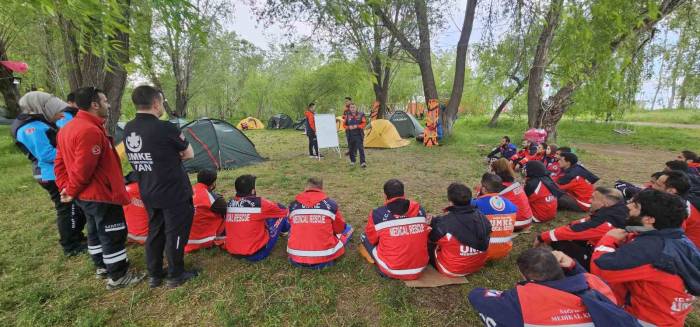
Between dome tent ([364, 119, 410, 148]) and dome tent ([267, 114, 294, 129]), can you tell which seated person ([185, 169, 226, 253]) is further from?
dome tent ([267, 114, 294, 129])

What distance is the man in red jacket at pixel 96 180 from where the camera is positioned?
2395 millimetres

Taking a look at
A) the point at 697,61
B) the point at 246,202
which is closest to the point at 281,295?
the point at 246,202

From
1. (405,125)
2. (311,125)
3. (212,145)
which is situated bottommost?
(212,145)

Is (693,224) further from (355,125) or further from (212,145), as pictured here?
(212,145)

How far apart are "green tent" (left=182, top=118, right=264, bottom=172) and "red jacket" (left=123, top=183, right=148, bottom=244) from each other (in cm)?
416

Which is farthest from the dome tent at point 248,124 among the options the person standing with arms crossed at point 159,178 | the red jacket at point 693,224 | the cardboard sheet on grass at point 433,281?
the red jacket at point 693,224

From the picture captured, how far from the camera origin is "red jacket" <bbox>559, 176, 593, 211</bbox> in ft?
14.7

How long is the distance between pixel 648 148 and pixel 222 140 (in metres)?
14.9

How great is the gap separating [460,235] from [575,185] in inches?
126

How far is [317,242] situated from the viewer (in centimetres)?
292

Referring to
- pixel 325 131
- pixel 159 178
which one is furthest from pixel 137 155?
pixel 325 131

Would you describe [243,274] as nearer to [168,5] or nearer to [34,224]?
[168,5]

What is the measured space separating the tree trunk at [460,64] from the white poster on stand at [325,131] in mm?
5227

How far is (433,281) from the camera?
2793 mm
